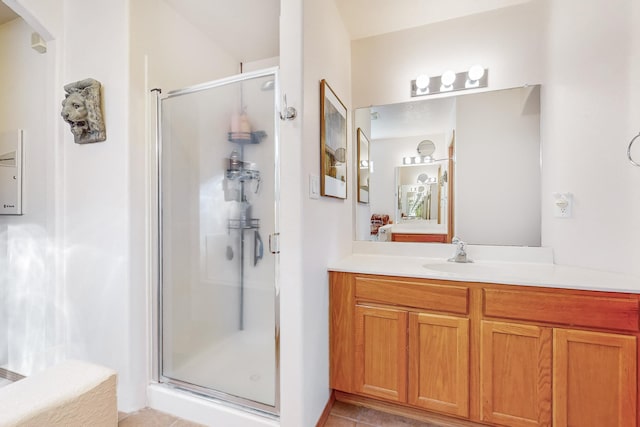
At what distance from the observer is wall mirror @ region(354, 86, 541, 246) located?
1812 millimetres

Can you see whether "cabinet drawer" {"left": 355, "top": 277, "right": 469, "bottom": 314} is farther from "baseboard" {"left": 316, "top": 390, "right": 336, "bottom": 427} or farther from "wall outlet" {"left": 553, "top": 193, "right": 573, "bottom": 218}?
"wall outlet" {"left": 553, "top": 193, "right": 573, "bottom": 218}

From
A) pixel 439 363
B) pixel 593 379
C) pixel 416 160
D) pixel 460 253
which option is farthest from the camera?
pixel 416 160

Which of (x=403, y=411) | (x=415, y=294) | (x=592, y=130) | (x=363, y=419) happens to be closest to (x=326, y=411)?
(x=363, y=419)

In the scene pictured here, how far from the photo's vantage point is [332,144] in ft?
5.61

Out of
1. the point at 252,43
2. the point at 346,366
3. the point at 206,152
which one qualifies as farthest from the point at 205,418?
the point at 252,43

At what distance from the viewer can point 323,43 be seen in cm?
159

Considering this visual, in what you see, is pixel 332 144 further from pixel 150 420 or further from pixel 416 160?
pixel 150 420

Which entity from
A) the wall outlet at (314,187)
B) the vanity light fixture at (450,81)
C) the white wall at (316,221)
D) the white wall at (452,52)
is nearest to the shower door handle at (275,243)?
the white wall at (316,221)

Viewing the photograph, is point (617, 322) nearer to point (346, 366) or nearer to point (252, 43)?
point (346, 366)

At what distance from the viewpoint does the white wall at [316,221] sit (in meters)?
1.35

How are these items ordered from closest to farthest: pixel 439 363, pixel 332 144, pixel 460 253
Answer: pixel 439 363, pixel 332 144, pixel 460 253

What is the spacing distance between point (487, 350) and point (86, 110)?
2.51m

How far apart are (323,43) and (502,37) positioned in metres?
1.24

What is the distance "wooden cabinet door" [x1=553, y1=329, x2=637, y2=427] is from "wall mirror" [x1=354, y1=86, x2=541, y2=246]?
718 mm
